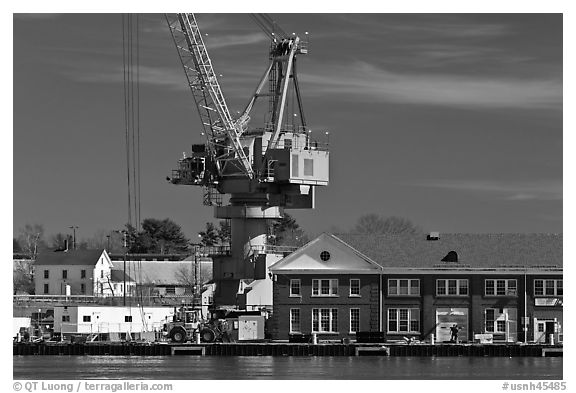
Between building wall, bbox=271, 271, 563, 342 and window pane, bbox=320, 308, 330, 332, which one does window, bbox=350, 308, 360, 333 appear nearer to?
building wall, bbox=271, 271, 563, 342

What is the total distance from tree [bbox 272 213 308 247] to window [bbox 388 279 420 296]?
155 ft

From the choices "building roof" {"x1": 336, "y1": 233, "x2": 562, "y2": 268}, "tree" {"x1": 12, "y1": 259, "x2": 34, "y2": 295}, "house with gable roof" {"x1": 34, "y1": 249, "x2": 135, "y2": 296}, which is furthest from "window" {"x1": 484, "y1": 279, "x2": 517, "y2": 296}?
"tree" {"x1": 12, "y1": 259, "x2": 34, "y2": 295}

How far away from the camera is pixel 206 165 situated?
4144 inches

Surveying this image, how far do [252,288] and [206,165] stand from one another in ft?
26.7

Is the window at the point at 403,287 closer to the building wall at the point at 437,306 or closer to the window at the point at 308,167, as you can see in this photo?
the building wall at the point at 437,306

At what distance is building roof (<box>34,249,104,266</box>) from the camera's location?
6909 inches

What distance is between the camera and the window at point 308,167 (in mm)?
105125

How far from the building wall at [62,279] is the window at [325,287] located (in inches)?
3202

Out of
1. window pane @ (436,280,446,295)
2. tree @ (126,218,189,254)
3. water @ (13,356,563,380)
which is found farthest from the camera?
tree @ (126,218,189,254)

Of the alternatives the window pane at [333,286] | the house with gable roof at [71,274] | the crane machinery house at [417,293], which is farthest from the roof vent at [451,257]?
the house with gable roof at [71,274]

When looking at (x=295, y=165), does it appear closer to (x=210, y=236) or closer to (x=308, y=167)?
(x=308, y=167)

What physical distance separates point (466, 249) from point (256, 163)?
15.5 m

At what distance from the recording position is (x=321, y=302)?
3745 inches
